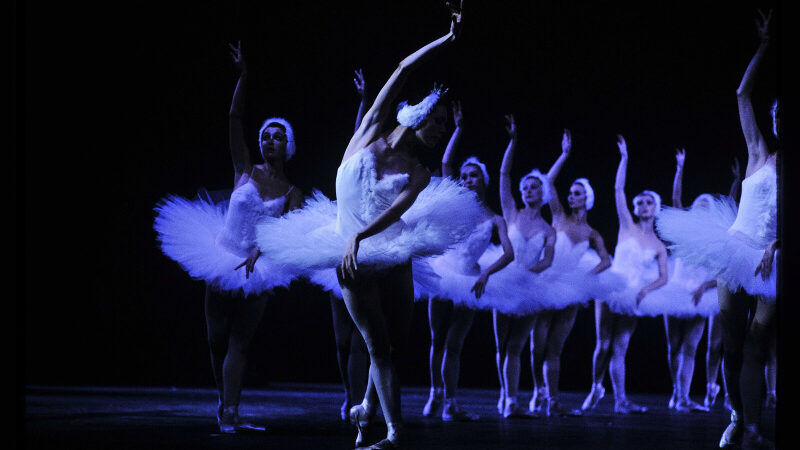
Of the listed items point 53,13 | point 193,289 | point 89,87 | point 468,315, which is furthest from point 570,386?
point 53,13

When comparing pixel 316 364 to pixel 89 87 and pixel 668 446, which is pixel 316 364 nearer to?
pixel 89 87

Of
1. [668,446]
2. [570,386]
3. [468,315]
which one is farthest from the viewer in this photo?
[570,386]

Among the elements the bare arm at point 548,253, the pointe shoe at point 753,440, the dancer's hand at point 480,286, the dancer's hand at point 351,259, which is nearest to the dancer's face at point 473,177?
the dancer's hand at point 480,286

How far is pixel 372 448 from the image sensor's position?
3.21 metres

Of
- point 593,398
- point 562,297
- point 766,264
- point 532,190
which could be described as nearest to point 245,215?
point 532,190

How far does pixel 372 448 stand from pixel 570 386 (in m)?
5.16

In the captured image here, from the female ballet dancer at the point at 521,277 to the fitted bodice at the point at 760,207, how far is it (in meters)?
1.97

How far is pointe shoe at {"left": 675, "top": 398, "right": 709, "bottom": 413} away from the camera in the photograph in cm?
620

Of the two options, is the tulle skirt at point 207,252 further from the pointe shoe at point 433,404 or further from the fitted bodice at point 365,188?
the pointe shoe at point 433,404

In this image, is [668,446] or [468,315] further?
[468,315]

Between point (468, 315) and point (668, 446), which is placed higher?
point (468, 315)

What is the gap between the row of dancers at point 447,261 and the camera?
3375mm

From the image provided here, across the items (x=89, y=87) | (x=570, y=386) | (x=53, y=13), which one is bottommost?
(x=570, y=386)

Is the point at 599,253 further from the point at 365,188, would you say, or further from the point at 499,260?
the point at 365,188
